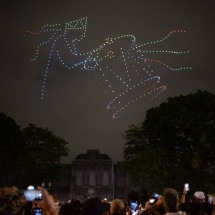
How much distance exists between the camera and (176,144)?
→ 42.3 meters

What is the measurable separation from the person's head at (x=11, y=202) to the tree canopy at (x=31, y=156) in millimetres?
47447

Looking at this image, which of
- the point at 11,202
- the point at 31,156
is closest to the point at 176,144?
the point at 31,156

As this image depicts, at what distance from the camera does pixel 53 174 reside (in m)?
52.8

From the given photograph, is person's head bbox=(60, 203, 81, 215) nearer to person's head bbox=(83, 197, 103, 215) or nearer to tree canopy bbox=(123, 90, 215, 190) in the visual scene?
person's head bbox=(83, 197, 103, 215)

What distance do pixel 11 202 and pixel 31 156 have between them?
48003 millimetres

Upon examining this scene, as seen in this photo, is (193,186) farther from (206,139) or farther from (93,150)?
(93,150)

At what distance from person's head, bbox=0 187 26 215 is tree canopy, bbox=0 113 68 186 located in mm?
47447

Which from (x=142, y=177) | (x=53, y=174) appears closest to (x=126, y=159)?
(x=142, y=177)

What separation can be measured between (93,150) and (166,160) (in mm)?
63908

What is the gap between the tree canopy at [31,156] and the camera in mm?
51312

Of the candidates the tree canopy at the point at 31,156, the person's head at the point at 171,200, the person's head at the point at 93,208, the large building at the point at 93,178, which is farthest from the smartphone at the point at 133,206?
the large building at the point at 93,178

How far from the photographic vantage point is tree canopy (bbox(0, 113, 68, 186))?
51312 millimetres

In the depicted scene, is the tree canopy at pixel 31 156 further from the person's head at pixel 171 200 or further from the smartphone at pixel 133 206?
the person's head at pixel 171 200

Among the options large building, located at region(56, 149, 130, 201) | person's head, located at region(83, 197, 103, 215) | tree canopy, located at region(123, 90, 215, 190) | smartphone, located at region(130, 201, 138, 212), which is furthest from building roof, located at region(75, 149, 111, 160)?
person's head, located at region(83, 197, 103, 215)
